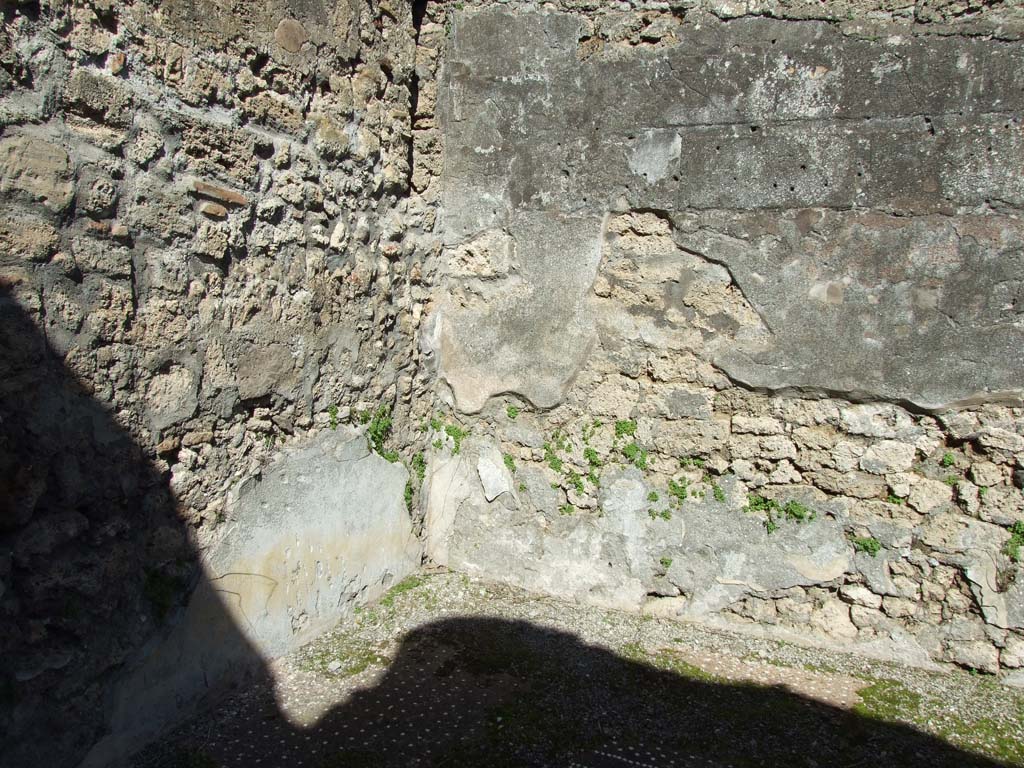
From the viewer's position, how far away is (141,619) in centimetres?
220

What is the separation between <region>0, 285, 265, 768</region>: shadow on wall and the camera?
1840mm

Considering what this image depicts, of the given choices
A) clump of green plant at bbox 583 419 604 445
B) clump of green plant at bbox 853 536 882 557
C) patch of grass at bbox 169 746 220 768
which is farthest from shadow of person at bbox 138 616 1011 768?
clump of green plant at bbox 583 419 604 445

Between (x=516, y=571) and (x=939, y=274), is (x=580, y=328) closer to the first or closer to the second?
(x=516, y=571)

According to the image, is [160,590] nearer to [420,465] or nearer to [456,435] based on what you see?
[420,465]

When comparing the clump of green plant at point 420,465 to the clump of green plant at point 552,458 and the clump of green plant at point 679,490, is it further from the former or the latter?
the clump of green plant at point 679,490

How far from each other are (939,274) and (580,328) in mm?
1397

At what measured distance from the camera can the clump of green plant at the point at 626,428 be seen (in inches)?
127

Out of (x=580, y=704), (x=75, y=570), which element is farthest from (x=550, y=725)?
(x=75, y=570)

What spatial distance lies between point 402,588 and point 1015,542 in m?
2.50

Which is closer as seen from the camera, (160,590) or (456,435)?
(160,590)

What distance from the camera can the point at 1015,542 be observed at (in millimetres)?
2785

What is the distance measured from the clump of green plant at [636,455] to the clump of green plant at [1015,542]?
1394 mm

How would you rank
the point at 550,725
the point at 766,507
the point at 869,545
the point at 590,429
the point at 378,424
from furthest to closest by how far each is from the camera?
1. the point at 590,429
2. the point at 378,424
3. the point at 766,507
4. the point at 869,545
5. the point at 550,725

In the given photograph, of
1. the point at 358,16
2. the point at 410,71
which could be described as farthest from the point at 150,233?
the point at 410,71
